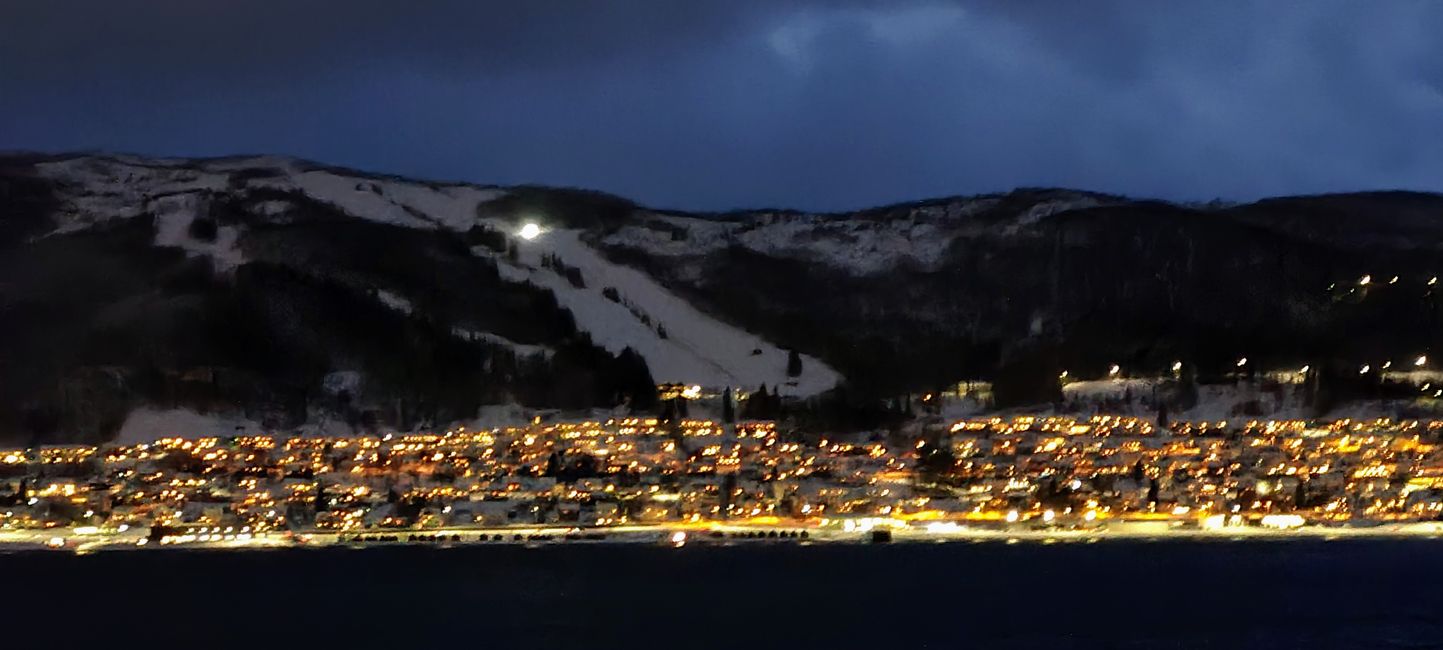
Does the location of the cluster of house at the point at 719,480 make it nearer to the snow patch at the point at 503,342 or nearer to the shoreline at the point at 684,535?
the shoreline at the point at 684,535

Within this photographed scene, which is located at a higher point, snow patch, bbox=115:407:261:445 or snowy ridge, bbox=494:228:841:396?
snowy ridge, bbox=494:228:841:396

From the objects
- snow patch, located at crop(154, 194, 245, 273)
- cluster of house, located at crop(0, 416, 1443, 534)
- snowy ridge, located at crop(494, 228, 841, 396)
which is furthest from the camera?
snowy ridge, located at crop(494, 228, 841, 396)

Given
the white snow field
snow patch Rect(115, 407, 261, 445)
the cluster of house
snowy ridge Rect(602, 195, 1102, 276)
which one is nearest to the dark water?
the cluster of house

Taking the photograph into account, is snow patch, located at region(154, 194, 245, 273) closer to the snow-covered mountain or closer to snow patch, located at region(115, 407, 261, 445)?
the snow-covered mountain

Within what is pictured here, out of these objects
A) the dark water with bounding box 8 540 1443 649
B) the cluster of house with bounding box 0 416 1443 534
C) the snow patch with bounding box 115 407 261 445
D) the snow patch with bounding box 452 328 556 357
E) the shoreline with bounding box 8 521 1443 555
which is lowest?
the dark water with bounding box 8 540 1443 649

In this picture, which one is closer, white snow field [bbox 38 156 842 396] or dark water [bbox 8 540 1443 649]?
dark water [bbox 8 540 1443 649]

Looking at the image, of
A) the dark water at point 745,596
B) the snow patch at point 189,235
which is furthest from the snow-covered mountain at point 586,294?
the dark water at point 745,596

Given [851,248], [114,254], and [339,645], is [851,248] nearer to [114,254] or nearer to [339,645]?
[114,254]
